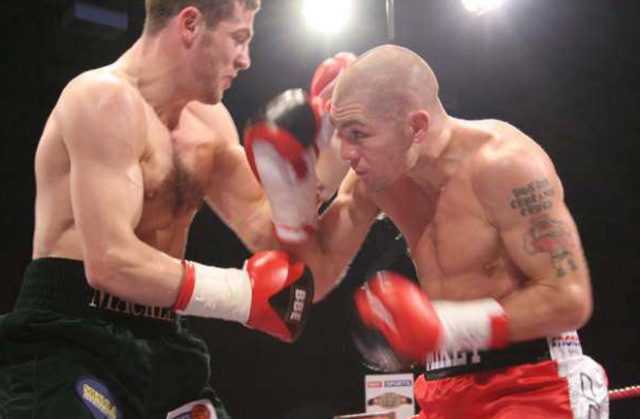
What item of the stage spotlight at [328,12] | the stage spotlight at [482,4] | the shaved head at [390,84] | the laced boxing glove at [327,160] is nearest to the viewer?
the shaved head at [390,84]

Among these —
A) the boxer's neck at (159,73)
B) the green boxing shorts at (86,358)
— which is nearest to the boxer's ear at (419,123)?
the boxer's neck at (159,73)

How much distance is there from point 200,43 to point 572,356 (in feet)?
3.76

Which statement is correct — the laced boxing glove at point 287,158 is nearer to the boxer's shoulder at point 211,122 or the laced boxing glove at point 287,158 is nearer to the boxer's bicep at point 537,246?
the boxer's shoulder at point 211,122

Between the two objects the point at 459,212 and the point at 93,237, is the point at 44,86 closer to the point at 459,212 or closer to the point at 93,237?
the point at 93,237

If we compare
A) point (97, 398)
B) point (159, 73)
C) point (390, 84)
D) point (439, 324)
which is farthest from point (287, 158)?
point (97, 398)

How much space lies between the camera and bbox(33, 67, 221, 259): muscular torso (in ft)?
5.79

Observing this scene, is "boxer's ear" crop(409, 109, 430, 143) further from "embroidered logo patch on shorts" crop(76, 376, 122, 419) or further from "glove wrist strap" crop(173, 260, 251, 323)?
"embroidered logo patch on shorts" crop(76, 376, 122, 419)

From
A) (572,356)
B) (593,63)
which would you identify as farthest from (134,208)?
(593,63)

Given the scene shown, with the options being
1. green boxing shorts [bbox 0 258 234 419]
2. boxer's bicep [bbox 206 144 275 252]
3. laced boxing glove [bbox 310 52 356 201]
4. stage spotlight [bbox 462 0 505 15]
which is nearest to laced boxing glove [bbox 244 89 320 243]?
laced boxing glove [bbox 310 52 356 201]

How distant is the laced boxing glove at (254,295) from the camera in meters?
1.68

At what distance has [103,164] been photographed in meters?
1.69

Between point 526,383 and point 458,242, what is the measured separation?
0.33 m

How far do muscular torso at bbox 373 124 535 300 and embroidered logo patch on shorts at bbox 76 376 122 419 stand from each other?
0.75 meters

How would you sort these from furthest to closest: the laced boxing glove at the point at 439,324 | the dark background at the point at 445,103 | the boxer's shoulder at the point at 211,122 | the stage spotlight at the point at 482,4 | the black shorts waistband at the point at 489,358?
the dark background at the point at 445,103 → the stage spotlight at the point at 482,4 → the boxer's shoulder at the point at 211,122 → the black shorts waistband at the point at 489,358 → the laced boxing glove at the point at 439,324
